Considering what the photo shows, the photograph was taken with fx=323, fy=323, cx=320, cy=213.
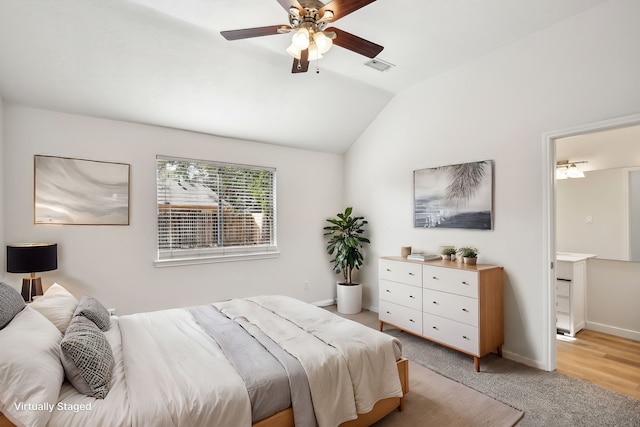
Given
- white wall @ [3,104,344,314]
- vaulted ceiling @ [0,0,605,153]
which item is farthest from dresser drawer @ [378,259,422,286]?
vaulted ceiling @ [0,0,605,153]

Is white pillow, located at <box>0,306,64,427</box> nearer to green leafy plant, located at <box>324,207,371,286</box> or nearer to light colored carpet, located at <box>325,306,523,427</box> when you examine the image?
light colored carpet, located at <box>325,306,523,427</box>

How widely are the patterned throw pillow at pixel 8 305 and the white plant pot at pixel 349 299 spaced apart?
3.50m

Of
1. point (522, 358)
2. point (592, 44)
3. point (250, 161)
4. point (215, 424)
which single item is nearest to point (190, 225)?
point (250, 161)

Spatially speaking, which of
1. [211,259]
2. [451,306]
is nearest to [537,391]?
[451,306]

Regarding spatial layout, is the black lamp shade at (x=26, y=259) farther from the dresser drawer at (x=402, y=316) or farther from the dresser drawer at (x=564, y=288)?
the dresser drawer at (x=564, y=288)

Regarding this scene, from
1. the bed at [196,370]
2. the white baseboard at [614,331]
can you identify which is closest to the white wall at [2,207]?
the bed at [196,370]

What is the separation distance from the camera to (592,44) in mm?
2662

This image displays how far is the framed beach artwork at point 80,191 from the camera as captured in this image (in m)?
3.14

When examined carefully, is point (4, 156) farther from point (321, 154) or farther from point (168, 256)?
point (321, 154)

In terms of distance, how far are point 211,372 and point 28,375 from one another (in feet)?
2.50

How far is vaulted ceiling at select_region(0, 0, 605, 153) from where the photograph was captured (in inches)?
99.4

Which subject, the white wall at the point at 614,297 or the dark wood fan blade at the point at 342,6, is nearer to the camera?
the dark wood fan blade at the point at 342,6

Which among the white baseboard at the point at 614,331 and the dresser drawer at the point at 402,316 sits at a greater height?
the dresser drawer at the point at 402,316

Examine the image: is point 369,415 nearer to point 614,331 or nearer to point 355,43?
point 355,43
